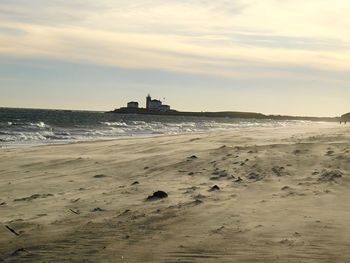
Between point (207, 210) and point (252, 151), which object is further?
point (252, 151)

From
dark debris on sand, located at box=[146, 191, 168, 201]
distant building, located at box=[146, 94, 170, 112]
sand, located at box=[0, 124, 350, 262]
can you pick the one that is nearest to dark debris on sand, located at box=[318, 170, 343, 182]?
sand, located at box=[0, 124, 350, 262]

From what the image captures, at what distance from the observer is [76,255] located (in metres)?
6.01

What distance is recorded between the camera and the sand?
6035 millimetres

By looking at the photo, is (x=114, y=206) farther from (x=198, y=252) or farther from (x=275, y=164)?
(x=275, y=164)

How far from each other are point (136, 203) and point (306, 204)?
9.04ft

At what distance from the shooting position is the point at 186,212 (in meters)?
7.84

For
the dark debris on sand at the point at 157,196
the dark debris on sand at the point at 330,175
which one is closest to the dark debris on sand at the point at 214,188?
the dark debris on sand at the point at 157,196

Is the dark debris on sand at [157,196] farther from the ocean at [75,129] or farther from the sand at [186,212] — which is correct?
the ocean at [75,129]

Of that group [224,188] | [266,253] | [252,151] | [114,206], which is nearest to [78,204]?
[114,206]

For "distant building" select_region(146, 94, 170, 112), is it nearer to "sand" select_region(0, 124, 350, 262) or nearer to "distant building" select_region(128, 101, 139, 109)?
"distant building" select_region(128, 101, 139, 109)

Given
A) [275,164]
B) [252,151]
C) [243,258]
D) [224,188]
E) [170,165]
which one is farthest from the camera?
[252,151]

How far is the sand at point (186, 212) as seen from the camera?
19.8ft

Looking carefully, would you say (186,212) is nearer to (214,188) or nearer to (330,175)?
(214,188)

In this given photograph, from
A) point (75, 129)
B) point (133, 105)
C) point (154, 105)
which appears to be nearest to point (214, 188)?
point (75, 129)
